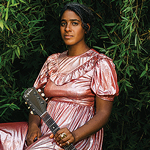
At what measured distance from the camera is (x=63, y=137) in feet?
4.71

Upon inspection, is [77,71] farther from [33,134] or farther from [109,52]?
[109,52]

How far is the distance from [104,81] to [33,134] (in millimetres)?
529

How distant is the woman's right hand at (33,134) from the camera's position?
1592mm

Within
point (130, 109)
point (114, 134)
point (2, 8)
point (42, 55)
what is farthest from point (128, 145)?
point (2, 8)

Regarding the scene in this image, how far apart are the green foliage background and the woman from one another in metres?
0.50

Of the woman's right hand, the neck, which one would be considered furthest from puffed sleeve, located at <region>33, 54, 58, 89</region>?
the woman's right hand

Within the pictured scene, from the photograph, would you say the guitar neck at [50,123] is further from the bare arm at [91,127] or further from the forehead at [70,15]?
the forehead at [70,15]

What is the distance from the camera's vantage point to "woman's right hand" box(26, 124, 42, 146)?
1592 millimetres

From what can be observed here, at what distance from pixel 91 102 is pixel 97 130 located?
0.19 metres

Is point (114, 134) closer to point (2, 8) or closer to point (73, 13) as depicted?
point (73, 13)

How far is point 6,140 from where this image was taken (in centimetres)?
158

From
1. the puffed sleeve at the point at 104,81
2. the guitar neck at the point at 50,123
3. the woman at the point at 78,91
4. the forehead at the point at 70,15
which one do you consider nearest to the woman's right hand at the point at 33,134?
the woman at the point at 78,91

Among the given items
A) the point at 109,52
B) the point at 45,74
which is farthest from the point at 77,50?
the point at 109,52

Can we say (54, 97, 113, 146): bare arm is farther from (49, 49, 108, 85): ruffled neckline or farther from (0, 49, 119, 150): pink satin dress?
(49, 49, 108, 85): ruffled neckline
